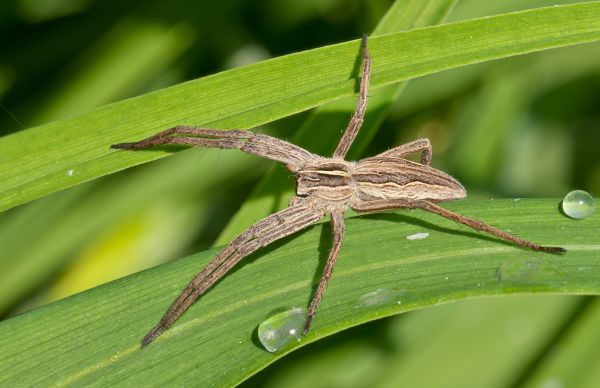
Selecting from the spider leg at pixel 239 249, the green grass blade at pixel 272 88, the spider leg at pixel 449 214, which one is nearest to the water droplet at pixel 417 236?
the spider leg at pixel 449 214

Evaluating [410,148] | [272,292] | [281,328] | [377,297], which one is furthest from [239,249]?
[410,148]

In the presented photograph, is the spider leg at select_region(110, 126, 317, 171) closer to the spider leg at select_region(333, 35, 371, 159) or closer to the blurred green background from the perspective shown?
the spider leg at select_region(333, 35, 371, 159)

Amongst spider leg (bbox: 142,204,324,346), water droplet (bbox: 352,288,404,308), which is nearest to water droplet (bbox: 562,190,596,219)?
water droplet (bbox: 352,288,404,308)

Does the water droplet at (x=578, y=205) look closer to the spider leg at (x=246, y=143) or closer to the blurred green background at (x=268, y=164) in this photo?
the blurred green background at (x=268, y=164)

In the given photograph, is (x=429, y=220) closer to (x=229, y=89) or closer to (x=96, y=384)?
(x=229, y=89)

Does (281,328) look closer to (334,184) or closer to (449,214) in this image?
Result: (449,214)

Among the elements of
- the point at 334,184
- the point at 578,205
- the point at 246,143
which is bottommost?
the point at 578,205
